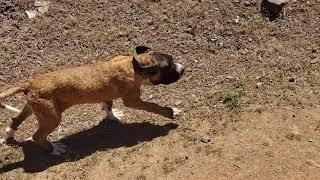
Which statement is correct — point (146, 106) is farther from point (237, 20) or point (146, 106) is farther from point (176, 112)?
point (237, 20)

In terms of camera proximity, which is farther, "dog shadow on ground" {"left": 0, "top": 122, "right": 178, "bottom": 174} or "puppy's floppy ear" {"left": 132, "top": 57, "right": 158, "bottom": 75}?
"dog shadow on ground" {"left": 0, "top": 122, "right": 178, "bottom": 174}

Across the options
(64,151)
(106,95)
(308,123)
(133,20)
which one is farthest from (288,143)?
(133,20)

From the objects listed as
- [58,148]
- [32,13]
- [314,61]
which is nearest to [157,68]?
[58,148]

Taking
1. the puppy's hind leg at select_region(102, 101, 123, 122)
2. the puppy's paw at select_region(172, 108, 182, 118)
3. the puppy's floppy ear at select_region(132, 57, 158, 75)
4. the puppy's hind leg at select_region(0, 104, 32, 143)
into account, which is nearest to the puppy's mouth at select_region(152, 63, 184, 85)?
the puppy's floppy ear at select_region(132, 57, 158, 75)

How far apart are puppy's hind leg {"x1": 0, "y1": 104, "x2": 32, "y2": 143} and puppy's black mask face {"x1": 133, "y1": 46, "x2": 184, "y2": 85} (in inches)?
72.7

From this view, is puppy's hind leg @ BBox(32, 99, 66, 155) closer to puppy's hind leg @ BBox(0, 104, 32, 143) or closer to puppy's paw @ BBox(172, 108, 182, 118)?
puppy's hind leg @ BBox(0, 104, 32, 143)

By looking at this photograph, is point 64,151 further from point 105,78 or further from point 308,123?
point 308,123

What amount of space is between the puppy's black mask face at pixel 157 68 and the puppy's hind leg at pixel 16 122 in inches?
72.7

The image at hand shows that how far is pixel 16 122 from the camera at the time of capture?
9148 mm

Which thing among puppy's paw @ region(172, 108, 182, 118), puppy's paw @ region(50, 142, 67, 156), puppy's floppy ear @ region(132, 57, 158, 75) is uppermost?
puppy's floppy ear @ region(132, 57, 158, 75)

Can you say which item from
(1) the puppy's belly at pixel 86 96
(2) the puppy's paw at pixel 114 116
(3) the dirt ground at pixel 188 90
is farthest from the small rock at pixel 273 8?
(1) the puppy's belly at pixel 86 96

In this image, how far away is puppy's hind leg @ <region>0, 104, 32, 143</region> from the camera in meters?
9.03

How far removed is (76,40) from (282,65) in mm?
3892

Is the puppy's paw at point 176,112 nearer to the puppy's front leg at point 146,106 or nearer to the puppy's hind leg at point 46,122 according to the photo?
the puppy's front leg at point 146,106
